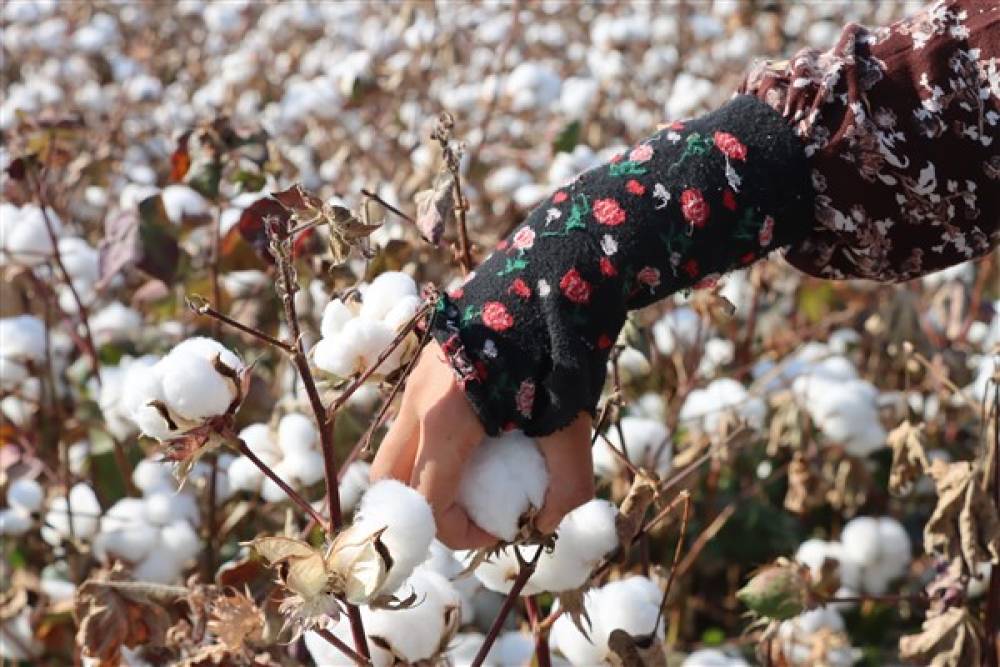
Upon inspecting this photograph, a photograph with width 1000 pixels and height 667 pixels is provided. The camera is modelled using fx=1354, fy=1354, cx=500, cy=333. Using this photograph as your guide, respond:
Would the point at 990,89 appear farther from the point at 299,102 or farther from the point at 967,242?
the point at 299,102

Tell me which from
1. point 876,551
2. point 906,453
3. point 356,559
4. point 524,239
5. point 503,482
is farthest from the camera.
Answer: point 876,551

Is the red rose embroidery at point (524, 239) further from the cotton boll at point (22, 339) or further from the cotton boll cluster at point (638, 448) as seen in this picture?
the cotton boll at point (22, 339)

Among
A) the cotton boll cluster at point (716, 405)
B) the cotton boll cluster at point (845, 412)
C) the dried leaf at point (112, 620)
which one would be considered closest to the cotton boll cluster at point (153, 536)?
the dried leaf at point (112, 620)

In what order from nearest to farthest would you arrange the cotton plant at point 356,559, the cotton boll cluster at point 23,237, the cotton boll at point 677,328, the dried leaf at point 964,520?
the cotton plant at point 356,559 < the dried leaf at point 964,520 < the cotton boll cluster at point 23,237 < the cotton boll at point 677,328

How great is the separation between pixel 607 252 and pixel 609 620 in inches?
11.0

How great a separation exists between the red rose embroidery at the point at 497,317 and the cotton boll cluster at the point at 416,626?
0.57 feet

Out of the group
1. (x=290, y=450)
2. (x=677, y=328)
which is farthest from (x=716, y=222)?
(x=677, y=328)

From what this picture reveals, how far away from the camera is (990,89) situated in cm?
106

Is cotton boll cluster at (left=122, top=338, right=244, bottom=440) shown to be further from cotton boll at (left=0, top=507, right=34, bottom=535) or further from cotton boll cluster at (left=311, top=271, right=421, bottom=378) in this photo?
cotton boll at (left=0, top=507, right=34, bottom=535)

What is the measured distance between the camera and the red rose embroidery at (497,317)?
0.92 metres

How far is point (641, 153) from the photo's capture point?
1.04m

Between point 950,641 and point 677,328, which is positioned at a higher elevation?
point 677,328

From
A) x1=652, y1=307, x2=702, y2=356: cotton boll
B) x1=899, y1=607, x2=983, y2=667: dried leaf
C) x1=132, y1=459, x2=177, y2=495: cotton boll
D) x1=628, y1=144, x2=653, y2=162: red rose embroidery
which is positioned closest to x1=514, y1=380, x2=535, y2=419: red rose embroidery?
x1=628, y1=144, x2=653, y2=162: red rose embroidery

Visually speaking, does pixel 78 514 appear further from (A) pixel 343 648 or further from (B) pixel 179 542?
(A) pixel 343 648
